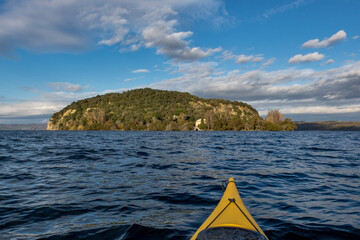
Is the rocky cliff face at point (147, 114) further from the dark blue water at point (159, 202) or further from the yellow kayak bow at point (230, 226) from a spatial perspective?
the yellow kayak bow at point (230, 226)

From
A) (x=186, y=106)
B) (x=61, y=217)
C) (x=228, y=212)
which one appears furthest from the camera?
(x=186, y=106)

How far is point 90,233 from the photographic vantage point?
4.83m

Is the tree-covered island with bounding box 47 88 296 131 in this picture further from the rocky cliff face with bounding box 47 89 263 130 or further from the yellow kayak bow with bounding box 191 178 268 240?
the yellow kayak bow with bounding box 191 178 268 240

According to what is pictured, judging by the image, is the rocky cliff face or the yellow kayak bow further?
the rocky cliff face

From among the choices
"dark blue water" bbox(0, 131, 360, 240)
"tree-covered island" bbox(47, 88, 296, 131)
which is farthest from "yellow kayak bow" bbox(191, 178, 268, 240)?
"tree-covered island" bbox(47, 88, 296, 131)

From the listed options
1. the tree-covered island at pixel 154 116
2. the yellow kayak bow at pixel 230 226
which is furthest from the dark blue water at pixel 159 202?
the tree-covered island at pixel 154 116

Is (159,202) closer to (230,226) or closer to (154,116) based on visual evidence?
(230,226)

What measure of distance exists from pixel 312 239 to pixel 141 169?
892cm

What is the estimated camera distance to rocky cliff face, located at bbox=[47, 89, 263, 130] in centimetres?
13400

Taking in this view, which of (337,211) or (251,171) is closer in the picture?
(337,211)

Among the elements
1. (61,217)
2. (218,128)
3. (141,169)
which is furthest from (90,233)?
(218,128)

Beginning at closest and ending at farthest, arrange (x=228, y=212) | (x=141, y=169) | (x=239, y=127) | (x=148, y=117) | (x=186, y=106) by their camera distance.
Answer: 1. (x=228, y=212)
2. (x=141, y=169)
3. (x=239, y=127)
4. (x=148, y=117)
5. (x=186, y=106)

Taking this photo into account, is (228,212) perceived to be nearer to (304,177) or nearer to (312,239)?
(312,239)

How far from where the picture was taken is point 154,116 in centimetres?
14925
